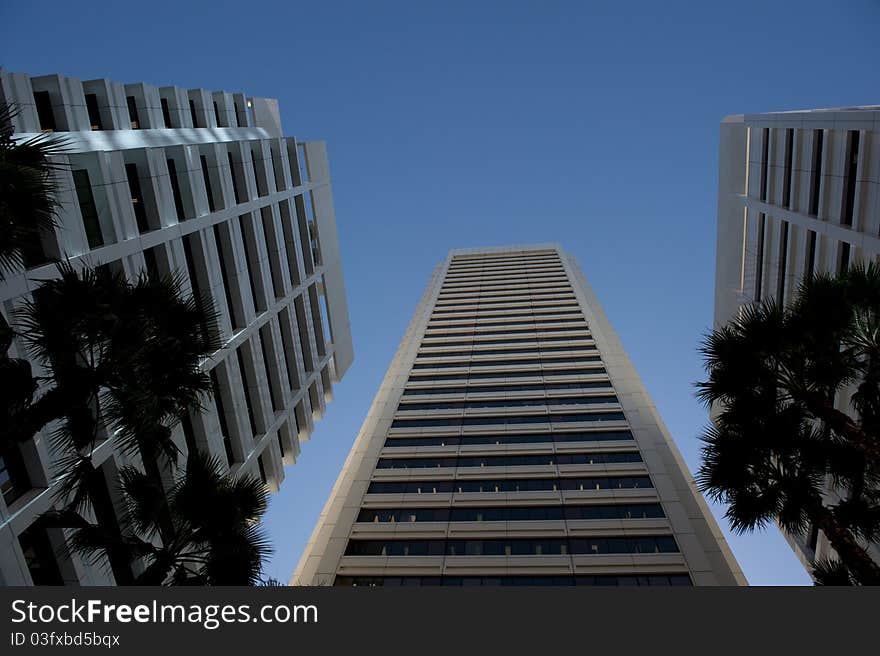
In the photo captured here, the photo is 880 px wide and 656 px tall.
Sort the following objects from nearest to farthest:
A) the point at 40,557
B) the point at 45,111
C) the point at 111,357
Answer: the point at 111,357 < the point at 40,557 < the point at 45,111

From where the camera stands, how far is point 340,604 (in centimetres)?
564

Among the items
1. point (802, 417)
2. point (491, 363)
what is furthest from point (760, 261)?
point (491, 363)

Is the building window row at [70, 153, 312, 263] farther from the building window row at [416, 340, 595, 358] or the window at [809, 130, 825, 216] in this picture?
the window at [809, 130, 825, 216]

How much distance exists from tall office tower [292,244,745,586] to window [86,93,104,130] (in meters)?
19.6

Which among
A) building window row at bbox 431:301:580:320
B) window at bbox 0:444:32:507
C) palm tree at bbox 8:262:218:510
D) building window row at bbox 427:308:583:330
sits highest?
palm tree at bbox 8:262:218:510

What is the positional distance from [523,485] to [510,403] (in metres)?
8.72

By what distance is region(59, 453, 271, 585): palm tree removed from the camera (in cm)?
1005

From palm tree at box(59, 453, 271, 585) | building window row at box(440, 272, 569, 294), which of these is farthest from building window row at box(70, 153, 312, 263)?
building window row at box(440, 272, 569, 294)

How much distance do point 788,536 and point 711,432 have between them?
1895cm

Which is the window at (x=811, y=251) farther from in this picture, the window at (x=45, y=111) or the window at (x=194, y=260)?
the window at (x=45, y=111)

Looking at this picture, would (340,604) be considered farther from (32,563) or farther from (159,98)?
(159,98)

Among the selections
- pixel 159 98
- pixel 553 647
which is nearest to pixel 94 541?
pixel 553 647

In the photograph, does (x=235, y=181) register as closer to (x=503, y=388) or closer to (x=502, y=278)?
(x=503, y=388)

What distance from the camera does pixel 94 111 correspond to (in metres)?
19.8
